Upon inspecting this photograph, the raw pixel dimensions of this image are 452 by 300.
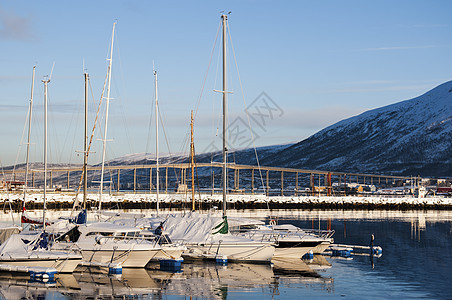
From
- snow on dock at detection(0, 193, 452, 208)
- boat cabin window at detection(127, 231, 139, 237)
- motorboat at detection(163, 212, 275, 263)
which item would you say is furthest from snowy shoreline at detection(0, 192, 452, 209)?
boat cabin window at detection(127, 231, 139, 237)

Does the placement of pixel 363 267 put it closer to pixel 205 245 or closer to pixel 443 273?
pixel 443 273

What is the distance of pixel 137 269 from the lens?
31719mm

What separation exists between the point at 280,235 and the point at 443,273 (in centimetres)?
876

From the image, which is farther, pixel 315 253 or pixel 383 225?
pixel 383 225

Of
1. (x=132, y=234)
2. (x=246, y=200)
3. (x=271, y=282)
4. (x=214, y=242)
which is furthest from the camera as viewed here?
(x=246, y=200)

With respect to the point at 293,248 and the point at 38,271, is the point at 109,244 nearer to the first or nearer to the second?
the point at 38,271

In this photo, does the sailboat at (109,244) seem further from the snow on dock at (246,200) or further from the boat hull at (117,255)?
the snow on dock at (246,200)

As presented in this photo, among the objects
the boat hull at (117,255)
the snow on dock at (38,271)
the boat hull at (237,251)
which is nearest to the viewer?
the snow on dock at (38,271)

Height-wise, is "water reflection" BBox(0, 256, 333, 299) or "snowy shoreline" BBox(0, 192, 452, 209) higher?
"snowy shoreline" BBox(0, 192, 452, 209)

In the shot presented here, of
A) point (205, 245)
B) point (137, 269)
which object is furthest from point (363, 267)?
point (137, 269)

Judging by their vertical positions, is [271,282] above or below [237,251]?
below

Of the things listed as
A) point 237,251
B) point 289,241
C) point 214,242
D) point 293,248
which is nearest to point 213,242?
point 214,242

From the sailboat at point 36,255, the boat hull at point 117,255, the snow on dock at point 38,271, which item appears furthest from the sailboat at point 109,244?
the snow on dock at point 38,271

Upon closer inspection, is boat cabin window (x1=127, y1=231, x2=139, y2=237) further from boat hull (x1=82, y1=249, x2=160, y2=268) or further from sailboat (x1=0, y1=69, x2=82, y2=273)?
sailboat (x1=0, y1=69, x2=82, y2=273)
